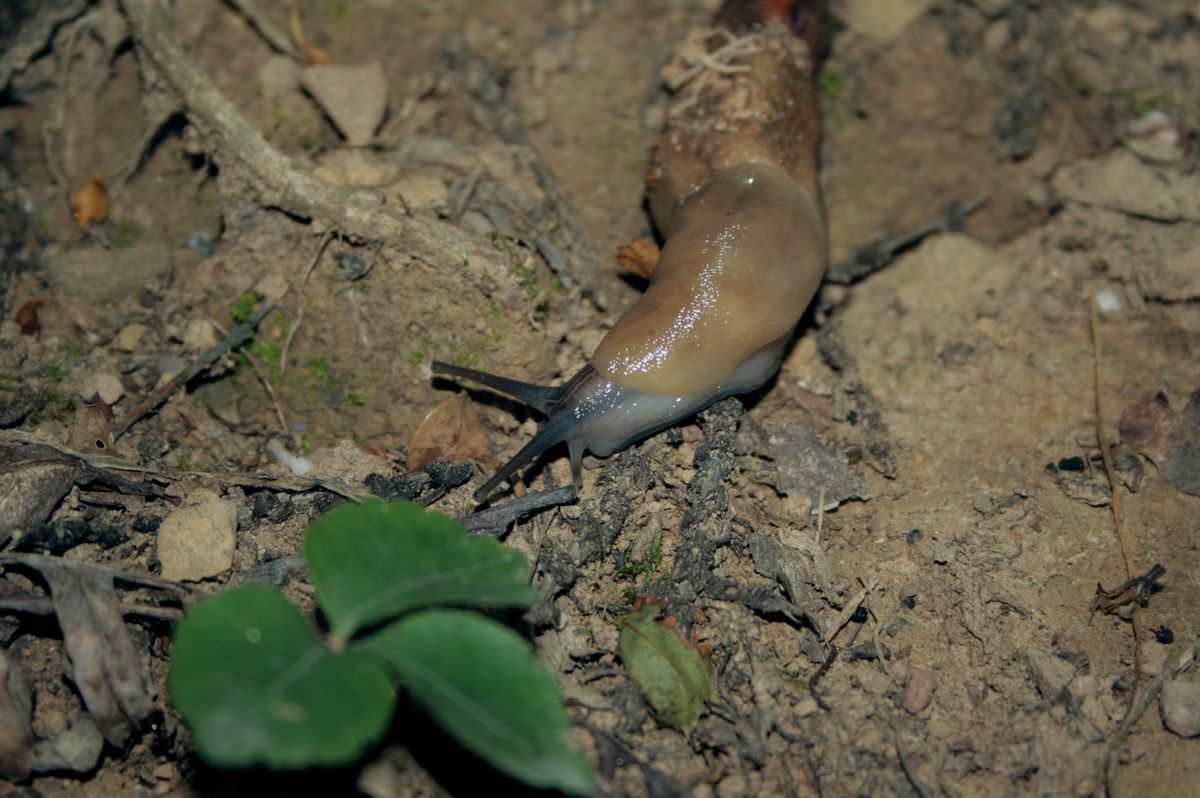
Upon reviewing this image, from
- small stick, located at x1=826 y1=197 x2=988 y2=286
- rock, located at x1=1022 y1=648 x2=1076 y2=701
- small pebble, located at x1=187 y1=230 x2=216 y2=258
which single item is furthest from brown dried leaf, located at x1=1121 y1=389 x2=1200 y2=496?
small pebble, located at x1=187 y1=230 x2=216 y2=258

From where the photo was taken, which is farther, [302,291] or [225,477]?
[302,291]

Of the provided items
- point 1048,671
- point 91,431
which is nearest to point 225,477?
point 91,431

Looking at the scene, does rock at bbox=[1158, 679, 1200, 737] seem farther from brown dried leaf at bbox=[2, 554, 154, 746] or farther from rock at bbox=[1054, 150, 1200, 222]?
brown dried leaf at bbox=[2, 554, 154, 746]

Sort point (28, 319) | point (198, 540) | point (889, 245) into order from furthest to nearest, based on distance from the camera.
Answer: point (889, 245), point (28, 319), point (198, 540)

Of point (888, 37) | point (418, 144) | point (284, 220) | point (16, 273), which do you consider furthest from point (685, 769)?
point (888, 37)

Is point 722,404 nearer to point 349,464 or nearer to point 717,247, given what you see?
point 717,247

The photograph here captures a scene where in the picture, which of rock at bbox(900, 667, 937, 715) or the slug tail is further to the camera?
the slug tail

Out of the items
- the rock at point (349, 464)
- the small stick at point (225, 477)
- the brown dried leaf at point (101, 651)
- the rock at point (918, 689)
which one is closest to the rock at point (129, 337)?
the small stick at point (225, 477)
